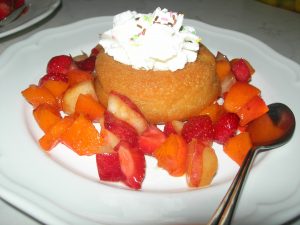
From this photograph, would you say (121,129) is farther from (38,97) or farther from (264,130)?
(264,130)

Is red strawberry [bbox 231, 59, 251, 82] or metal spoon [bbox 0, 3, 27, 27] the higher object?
metal spoon [bbox 0, 3, 27, 27]

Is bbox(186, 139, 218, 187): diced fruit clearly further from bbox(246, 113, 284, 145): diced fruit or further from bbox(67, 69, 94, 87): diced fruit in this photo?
bbox(67, 69, 94, 87): diced fruit

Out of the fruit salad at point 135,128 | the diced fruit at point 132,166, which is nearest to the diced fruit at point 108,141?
the fruit salad at point 135,128

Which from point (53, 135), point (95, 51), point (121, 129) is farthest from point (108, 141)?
point (95, 51)

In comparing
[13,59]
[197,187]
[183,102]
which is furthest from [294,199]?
[13,59]

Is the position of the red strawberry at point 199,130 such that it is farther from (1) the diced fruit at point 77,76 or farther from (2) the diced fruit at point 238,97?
(1) the diced fruit at point 77,76

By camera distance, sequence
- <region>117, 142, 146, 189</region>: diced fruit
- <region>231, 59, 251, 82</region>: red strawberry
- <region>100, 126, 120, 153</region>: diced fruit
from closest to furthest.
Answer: <region>117, 142, 146, 189</region>: diced fruit → <region>100, 126, 120, 153</region>: diced fruit → <region>231, 59, 251, 82</region>: red strawberry

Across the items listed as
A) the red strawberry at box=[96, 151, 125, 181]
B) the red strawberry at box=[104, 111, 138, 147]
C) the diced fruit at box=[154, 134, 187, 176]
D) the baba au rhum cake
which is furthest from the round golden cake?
the red strawberry at box=[96, 151, 125, 181]
